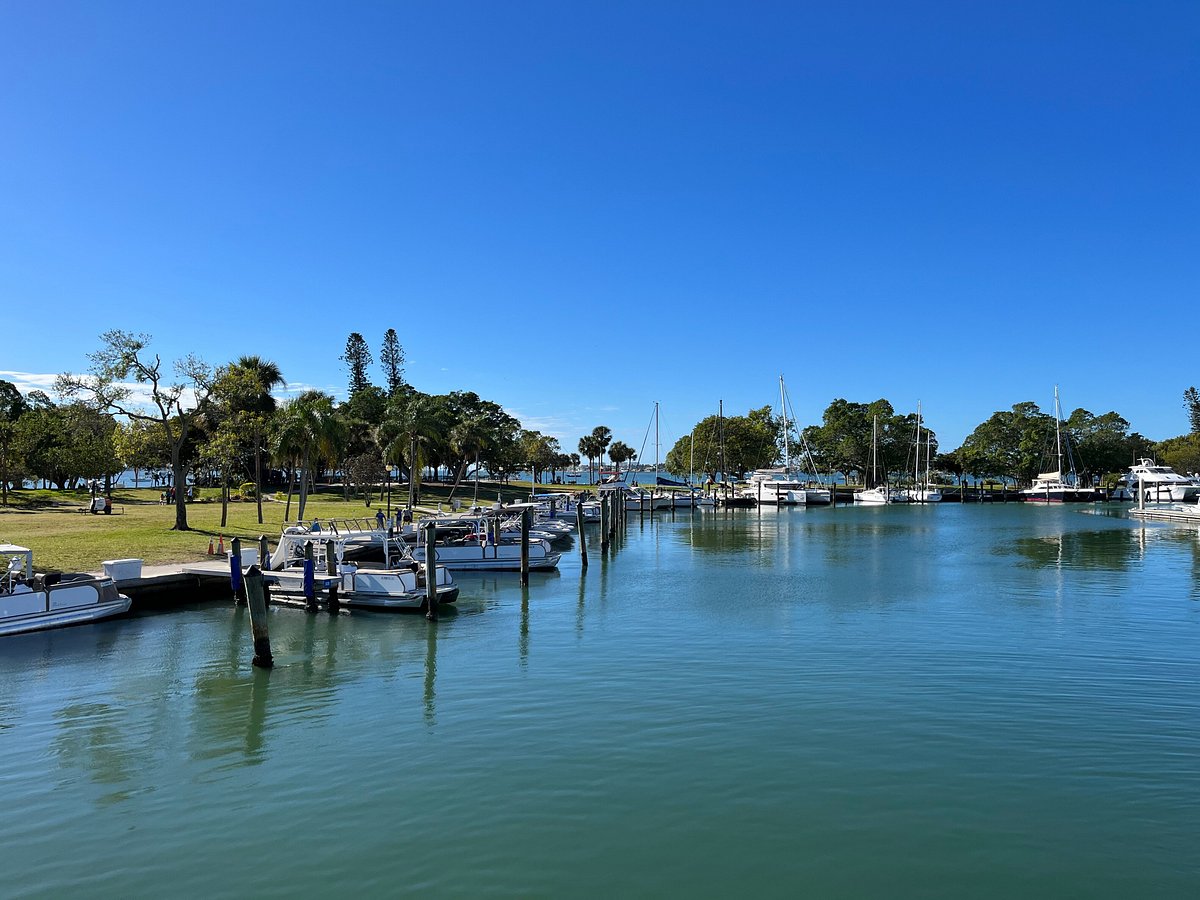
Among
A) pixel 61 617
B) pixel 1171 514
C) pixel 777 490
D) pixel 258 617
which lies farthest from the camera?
pixel 777 490

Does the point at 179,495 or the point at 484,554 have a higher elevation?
the point at 179,495

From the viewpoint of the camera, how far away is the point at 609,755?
47.9 feet

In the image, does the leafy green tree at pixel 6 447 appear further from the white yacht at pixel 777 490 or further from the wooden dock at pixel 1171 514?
the wooden dock at pixel 1171 514

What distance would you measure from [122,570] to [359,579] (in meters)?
8.47

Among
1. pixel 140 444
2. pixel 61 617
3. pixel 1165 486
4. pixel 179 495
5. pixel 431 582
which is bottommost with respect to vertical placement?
pixel 61 617

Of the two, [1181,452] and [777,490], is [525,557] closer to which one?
[777,490]

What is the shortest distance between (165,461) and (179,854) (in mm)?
84560

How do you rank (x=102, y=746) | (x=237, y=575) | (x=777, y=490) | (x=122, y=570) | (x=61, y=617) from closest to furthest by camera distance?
(x=102, y=746) → (x=61, y=617) → (x=122, y=570) → (x=237, y=575) → (x=777, y=490)

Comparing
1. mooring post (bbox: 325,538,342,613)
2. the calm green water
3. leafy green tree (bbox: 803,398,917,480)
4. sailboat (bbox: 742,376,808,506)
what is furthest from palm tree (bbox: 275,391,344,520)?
leafy green tree (bbox: 803,398,917,480)

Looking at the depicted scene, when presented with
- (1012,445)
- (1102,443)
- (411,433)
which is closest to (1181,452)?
(1102,443)

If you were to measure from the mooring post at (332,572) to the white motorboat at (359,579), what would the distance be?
9 cm

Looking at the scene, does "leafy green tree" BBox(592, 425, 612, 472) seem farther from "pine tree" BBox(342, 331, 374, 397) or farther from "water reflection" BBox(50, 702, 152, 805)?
"water reflection" BBox(50, 702, 152, 805)

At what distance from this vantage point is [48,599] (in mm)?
25703

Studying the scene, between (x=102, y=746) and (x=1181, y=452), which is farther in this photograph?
(x=1181, y=452)
